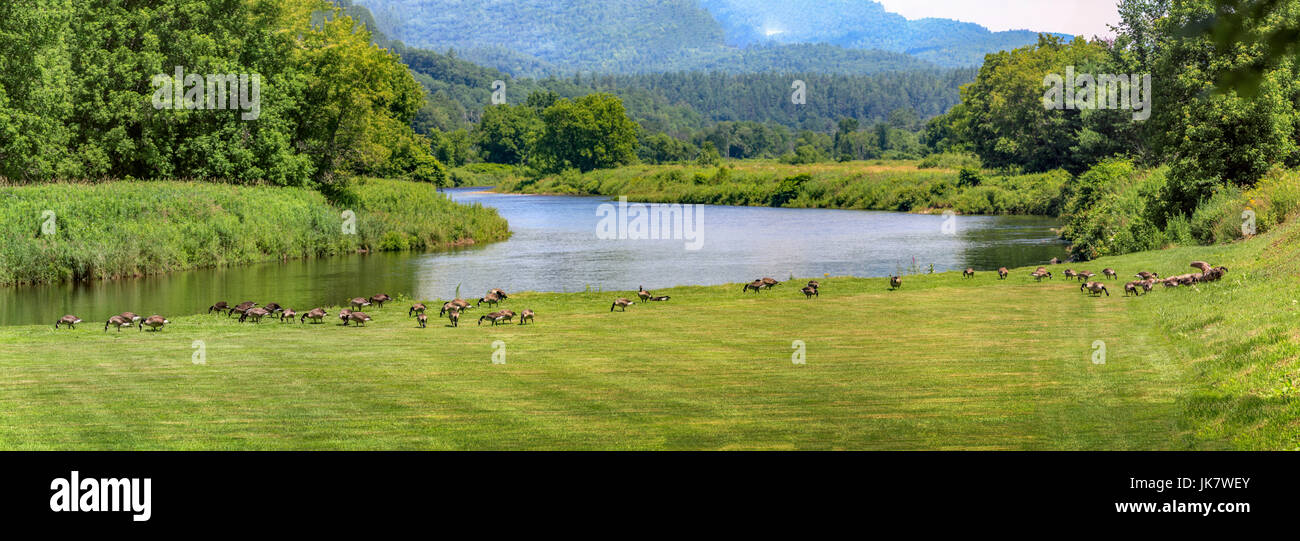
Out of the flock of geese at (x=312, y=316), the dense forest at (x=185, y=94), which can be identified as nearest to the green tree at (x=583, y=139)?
the dense forest at (x=185, y=94)

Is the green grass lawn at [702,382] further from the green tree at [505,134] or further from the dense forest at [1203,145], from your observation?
the green tree at [505,134]

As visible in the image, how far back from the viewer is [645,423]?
31.8 feet

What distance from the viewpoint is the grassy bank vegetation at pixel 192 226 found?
1352 inches

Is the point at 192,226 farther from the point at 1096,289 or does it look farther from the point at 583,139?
the point at 583,139

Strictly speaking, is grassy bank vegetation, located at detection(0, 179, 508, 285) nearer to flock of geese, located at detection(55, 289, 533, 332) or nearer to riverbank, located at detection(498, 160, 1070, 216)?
flock of geese, located at detection(55, 289, 533, 332)

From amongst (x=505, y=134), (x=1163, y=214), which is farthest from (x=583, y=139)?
(x=1163, y=214)

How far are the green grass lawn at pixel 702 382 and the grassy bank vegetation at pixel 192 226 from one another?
17083 millimetres

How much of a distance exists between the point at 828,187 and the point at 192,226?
61.9 metres

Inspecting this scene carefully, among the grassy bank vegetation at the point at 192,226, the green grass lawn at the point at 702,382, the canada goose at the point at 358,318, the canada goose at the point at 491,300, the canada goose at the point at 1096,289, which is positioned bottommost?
the green grass lawn at the point at 702,382

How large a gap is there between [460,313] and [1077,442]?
13917 mm

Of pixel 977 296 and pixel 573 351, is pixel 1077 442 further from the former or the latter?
pixel 977 296

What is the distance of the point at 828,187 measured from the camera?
92312 millimetres

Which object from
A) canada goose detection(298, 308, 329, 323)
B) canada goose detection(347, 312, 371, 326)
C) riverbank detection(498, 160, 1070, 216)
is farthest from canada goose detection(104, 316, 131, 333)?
riverbank detection(498, 160, 1070, 216)

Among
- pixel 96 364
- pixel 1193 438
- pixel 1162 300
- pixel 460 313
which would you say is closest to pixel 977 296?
pixel 1162 300
